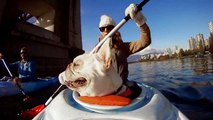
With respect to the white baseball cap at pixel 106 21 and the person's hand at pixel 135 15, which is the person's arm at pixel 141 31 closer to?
the person's hand at pixel 135 15

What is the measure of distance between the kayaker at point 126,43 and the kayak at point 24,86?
676 centimetres

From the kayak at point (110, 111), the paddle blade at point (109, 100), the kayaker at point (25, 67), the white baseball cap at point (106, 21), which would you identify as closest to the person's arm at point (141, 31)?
the white baseball cap at point (106, 21)

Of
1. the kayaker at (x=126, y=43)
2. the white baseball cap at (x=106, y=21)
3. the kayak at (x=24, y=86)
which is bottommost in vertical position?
the kayak at (x=24, y=86)

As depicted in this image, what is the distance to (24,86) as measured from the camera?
994 centimetres

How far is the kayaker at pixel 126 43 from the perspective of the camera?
10.6 feet

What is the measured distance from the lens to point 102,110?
214 centimetres

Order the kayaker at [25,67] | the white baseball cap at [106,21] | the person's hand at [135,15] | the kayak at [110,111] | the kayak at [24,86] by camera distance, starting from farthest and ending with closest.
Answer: the kayaker at [25,67], the kayak at [24,86], the white baseball cap at [106,21], the person's hand at [135,15], the kayak at [110,111]

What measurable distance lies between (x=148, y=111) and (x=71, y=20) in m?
29.8

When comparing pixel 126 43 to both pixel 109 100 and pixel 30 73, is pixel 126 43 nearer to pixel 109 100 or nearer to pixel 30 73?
pixel 109 100

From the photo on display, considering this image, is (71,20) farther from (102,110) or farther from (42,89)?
(102,110)

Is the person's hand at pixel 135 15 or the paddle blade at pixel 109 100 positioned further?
the person's hand at pixel 135 15

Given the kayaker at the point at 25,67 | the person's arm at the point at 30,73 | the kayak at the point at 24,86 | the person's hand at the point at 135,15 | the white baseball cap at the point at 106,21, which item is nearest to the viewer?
the person's hand at the point at 135,15

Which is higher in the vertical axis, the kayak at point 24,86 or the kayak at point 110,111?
the kayak at point 110,111

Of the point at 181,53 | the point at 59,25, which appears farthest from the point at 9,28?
the point at 181,53
